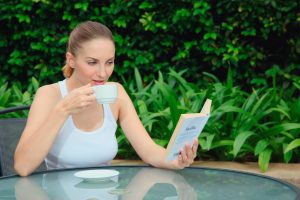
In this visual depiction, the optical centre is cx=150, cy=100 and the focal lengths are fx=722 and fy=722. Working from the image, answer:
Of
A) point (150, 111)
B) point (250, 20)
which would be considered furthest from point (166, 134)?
point (250, 20)

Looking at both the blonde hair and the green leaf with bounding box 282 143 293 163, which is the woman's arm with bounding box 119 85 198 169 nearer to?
the blonde hair

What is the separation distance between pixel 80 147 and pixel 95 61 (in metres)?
0.40

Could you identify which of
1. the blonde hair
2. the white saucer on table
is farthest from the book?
the blonde hair

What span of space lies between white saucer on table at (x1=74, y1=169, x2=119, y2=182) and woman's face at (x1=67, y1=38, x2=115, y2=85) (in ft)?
1.41

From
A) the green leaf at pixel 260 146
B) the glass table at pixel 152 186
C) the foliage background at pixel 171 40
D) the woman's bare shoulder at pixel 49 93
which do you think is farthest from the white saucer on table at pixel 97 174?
the foliage background at pixel 171 40

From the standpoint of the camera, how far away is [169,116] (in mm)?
4754

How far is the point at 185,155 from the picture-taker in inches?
118

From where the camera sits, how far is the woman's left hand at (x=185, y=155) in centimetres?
297

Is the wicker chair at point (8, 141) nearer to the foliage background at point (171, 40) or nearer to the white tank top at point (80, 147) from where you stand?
the white tank top at point (80, 147)

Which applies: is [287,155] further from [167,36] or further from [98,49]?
[167,36]

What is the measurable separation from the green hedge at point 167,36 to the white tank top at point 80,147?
109 inches

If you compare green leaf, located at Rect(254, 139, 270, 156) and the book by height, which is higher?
Answer: the book

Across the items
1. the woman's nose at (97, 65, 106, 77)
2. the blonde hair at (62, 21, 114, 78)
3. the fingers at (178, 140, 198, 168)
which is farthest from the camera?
the blonde hair at (62, 21, 114, 78)

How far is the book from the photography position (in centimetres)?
271
